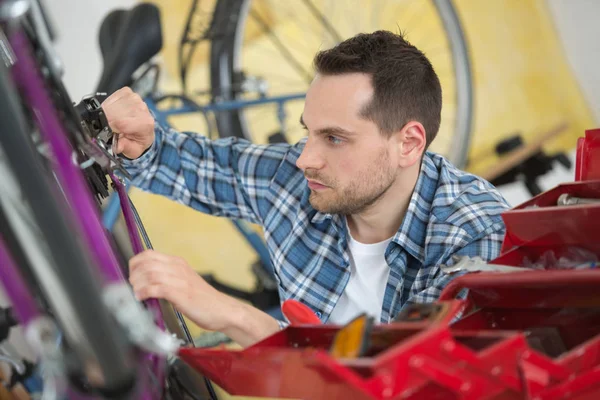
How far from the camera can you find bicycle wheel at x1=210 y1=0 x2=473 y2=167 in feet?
7.80

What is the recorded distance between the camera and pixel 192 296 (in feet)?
2.60

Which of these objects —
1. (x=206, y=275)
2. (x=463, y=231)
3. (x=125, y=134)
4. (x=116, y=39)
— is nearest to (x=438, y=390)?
(x=463, y=231)

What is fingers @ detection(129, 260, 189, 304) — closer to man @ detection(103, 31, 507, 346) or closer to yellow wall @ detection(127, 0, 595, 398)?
man @ detection(103, 31, 507, 346)

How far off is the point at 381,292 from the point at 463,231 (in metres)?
0.22

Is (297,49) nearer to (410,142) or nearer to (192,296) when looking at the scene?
(410,142)

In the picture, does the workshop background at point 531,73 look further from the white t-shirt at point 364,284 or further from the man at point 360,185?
the white t-shirt at point 364,284

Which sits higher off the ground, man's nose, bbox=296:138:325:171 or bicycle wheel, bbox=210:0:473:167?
bicycle wheel, bbox=210:0:473:167

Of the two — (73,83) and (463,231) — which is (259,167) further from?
(73,83)

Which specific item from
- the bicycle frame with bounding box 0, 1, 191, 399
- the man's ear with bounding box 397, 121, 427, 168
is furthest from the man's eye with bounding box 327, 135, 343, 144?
the bicycle frame with bounding box 0, 1, 191, 399

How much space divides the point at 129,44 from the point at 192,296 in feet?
3.56

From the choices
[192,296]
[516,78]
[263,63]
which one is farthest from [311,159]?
[516,78]

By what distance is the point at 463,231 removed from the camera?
4.00ft

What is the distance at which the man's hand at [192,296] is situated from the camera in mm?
755

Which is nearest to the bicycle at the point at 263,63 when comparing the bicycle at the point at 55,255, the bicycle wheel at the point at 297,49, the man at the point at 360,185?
the bicycle wheel at the point at 297,49
